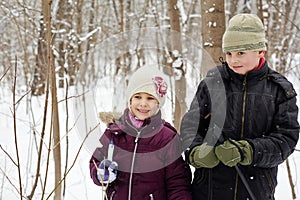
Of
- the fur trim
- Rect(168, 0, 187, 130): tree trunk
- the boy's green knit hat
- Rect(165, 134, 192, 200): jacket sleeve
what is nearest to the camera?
the boy's green knit hat

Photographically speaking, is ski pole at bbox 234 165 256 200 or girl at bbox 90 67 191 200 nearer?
ski pole at bbox 234 165 256 200

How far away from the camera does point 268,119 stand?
1597mm

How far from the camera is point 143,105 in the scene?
176cm

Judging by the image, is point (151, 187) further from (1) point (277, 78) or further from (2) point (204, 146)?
(1) point (277, 78)

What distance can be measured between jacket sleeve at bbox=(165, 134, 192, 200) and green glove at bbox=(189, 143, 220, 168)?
15 centimetres

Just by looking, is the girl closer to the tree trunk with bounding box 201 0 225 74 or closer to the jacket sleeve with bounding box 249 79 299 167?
the jacket sleeve with bounding box 249 79 299 167

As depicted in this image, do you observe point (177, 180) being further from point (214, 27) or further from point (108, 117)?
point (214, 27)

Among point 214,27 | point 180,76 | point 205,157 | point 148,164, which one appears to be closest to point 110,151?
point 148,164

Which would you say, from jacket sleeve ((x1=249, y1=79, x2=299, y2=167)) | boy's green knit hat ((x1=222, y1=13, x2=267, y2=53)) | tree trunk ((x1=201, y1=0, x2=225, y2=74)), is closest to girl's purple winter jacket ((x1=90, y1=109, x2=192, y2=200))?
jacket sleeve ((x1=249, y1=79, x2=299, y2=167))

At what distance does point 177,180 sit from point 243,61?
61 cm

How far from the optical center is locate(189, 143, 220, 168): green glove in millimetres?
1559

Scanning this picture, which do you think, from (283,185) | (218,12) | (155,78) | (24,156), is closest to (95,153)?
(155,78)

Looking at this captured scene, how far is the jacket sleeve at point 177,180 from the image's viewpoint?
1.70m

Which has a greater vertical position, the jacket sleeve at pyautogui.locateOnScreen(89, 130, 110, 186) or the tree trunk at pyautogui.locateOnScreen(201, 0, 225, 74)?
the tree trunk at pyautogui.locateOnScreen(201, 0, 225, 74)
